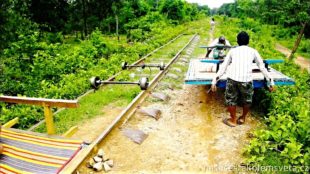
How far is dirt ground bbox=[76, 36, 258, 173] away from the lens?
489 centimetres

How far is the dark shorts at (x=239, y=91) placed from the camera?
6.11m

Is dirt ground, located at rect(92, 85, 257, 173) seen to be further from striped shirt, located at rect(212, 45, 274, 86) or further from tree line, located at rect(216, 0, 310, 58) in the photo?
tree line, located at rect(216, 0, 310, 58)

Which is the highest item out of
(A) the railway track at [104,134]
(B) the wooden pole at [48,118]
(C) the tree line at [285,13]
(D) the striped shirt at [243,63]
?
(C) the tree line at [285,13]

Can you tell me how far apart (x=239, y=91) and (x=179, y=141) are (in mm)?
1735

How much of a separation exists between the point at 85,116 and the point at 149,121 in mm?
1582

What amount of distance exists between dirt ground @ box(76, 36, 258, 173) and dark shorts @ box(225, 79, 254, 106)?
63cm

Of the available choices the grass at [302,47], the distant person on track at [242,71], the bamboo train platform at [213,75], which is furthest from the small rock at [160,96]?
the grass at [302,47]

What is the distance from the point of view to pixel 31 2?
24.1 meters

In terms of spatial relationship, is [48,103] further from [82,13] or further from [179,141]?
[82,13]

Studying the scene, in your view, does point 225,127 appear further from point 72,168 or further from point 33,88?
point 33,88

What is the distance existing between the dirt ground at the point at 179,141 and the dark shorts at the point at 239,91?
0.63 metres

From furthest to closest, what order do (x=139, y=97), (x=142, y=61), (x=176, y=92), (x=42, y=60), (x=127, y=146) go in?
(x=142, y=61) → (x=42, y=60) → (x=176, y=92) → (x=139, y=97) → (x=127, y=146)

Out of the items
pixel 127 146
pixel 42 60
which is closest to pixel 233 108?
pixel 127 146

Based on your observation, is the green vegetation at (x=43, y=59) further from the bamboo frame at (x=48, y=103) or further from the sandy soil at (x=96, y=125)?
the bamboo frame at (x=48, y=103)
